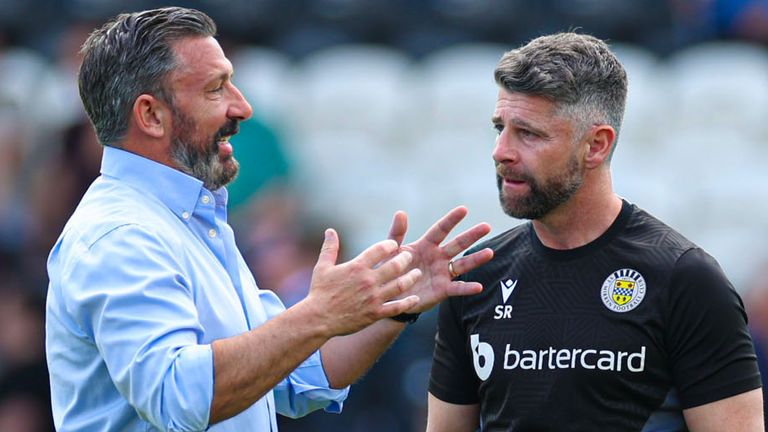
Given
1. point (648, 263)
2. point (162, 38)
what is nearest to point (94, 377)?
point (162, 38)

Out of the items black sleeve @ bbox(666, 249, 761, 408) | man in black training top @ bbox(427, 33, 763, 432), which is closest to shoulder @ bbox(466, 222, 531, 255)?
man in black training top @ bbox(427, 33, 763, 432)

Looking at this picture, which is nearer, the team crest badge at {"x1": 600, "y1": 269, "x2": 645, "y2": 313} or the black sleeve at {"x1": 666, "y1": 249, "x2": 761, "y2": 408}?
the black sleeve at {"x1": 666, "y1": 249, "x2": 761, "y2": 408}

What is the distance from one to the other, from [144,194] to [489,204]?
4.61m

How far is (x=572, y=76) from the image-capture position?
379 cm

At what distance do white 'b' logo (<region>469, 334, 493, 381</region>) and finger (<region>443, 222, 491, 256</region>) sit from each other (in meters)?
0.28

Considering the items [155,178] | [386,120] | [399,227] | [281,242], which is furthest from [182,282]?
[386,120]

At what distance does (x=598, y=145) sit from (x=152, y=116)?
1246mm

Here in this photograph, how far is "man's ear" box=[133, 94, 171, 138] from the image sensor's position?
3.71 metres

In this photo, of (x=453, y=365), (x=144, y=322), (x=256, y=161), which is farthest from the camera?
(x=256, y=161)

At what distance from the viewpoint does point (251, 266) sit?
7.22 m

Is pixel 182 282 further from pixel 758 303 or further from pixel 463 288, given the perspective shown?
pixel 758 303

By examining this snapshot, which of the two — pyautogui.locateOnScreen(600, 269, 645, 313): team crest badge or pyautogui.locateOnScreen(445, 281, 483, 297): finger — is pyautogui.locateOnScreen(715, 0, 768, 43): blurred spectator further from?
pyautogui.locateOnScreen(445, 281, 483, 297): finger

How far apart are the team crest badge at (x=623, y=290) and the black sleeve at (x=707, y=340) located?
0.10m

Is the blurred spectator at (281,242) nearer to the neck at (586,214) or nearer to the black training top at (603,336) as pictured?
the black training top at (603,336)
